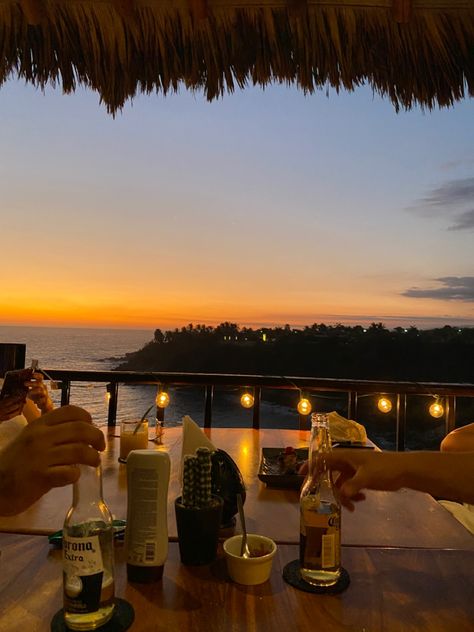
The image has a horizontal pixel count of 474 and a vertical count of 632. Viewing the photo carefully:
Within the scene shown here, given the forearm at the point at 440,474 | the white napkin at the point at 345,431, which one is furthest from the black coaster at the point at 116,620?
the white napkin at the point at 345,431

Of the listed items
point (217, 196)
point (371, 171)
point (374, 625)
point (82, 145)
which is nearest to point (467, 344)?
point (371, 171)

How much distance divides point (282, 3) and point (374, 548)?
197 centimetres

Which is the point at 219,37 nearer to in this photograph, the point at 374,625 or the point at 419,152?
the point at 374,625

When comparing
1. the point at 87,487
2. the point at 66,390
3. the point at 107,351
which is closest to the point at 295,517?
the point at 87,487

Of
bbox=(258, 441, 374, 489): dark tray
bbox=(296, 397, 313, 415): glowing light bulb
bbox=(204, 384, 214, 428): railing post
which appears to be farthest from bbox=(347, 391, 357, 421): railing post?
bbox=(258, 441, 374, 489): dark tray

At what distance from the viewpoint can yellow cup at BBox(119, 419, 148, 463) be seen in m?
1.65

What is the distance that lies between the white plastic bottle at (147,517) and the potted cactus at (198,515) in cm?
6

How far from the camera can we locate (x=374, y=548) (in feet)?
3.20

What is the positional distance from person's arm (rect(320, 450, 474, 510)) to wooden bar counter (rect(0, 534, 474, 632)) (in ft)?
0.47

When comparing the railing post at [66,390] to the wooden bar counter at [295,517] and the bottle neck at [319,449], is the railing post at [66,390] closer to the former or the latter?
the wooden bar counter at [295,517]

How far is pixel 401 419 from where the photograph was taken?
284 cm

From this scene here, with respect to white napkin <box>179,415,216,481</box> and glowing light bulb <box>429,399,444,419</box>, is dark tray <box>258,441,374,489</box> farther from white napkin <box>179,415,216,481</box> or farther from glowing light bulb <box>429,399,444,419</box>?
glowing light bulb <box>429,399,444,419</box>

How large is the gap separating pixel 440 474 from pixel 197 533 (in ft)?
1.57

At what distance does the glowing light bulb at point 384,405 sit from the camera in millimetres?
2768
